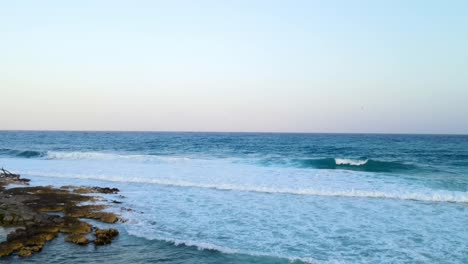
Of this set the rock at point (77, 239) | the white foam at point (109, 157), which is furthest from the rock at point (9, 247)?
the white foam at point (109, 157)

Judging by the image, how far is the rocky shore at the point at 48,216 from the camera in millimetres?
10008

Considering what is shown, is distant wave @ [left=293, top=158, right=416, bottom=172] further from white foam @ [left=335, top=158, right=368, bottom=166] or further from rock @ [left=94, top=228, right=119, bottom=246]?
rock @ [left=94, top=228, right=119, bottom=246]

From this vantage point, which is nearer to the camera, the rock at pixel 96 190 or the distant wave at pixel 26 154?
the rock at pixel 96 190

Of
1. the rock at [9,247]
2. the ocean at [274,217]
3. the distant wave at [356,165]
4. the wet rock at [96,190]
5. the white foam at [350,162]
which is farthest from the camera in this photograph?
the white foam at [350,162]

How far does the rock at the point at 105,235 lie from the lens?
397 inches

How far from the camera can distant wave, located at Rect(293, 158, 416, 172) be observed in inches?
1211

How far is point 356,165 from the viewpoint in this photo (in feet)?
109

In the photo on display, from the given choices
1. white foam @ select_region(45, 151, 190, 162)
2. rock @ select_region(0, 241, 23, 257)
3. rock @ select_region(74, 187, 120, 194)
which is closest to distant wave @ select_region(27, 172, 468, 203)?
rock @ select_region(74, 187, 120, 194)

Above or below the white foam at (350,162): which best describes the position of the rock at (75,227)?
below

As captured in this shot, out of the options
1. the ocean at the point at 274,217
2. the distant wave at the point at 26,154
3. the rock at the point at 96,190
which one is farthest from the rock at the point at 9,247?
the distant wave at the point at 26,154

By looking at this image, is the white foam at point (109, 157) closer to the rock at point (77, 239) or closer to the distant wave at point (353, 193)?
the distant wave at point (353, 193)

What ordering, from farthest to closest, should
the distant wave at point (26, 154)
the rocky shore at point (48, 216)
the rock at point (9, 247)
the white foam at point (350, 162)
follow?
the distant wave at point (26, 154) < the white foam at point (350, 162) < the rocky shore at point (48, 216) < the rock at point (9, 247)

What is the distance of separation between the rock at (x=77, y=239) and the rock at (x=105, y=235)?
307mm

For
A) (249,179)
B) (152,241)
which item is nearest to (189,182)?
(249,179)
